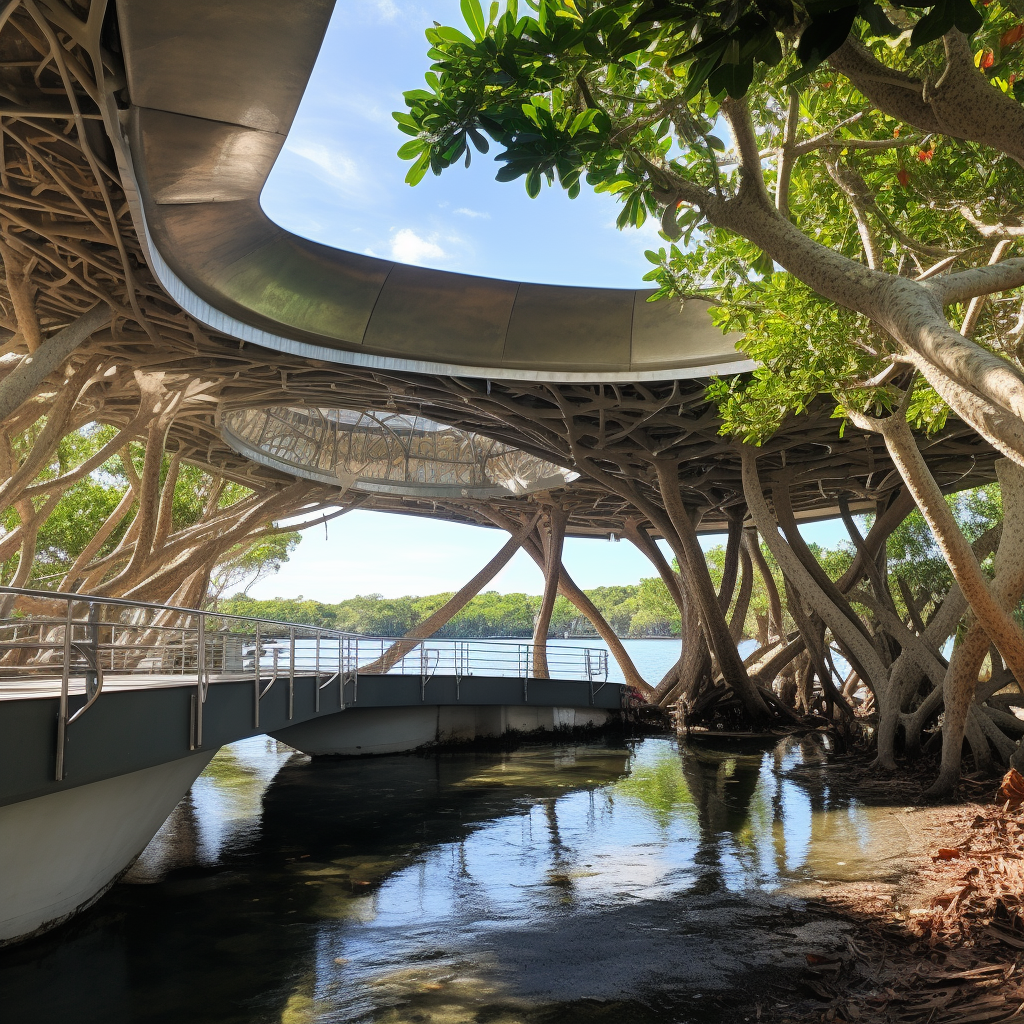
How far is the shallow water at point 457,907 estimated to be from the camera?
221 inches

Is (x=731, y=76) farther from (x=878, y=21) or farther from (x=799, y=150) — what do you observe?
(x=799, y=150)

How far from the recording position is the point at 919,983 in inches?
196

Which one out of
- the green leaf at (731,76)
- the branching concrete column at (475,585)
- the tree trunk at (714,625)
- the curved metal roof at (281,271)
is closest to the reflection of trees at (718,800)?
the tree trunk at (714,625)

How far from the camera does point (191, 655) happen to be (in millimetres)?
12359

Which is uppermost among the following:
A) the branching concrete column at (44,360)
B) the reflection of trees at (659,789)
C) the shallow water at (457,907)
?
the branching concrete column at (44,360)

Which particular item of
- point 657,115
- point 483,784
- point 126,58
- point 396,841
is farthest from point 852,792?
point 126,58

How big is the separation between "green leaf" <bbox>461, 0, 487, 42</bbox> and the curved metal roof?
450 centimetres

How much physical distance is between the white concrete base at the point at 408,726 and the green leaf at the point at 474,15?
47.0ft

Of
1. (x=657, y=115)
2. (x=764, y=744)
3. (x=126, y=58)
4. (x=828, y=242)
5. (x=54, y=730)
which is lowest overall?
(x=764, y=744)

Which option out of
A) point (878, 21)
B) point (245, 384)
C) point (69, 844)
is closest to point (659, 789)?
point (69, 844)

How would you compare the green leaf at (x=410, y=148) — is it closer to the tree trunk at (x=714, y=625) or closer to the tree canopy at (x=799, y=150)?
the tree canopy at (x=799, y=150)

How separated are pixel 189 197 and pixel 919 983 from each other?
464 inches

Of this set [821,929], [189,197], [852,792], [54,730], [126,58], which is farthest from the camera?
[852,792]

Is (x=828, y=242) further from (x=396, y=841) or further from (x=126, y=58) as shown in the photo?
(x=396, y=841)
